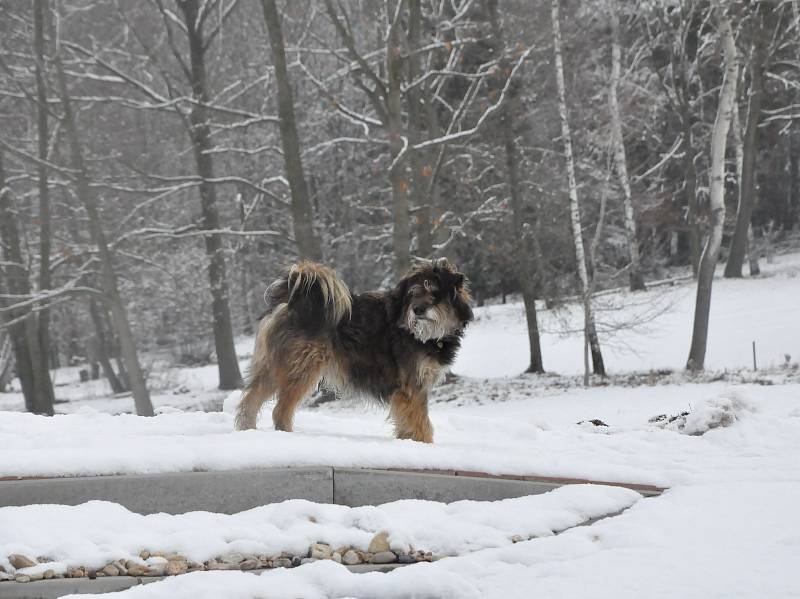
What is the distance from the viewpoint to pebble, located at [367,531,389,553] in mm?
4418

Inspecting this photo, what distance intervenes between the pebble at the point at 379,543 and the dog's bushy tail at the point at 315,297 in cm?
210

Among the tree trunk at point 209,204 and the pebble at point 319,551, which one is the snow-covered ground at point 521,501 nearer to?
the pebble at point 319,551

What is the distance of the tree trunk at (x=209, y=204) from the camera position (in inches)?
744

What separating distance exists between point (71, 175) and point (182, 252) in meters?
16.7

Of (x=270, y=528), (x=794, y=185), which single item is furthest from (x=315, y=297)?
(x=794, y=185)

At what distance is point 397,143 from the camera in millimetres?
15117

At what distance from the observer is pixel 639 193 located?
31625mm

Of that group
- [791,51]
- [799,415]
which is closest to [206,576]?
[799,415]

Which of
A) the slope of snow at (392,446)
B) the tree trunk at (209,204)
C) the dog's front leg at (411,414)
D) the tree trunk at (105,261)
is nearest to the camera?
the slope of snow at (392,446)

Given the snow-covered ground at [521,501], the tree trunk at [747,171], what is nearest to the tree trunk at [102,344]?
the snow-covered ground at [521,501]

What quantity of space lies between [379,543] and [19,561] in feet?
6.28

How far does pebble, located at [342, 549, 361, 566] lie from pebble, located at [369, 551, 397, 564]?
0.08 metres

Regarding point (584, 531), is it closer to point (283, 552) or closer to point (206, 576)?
point (283, 552)

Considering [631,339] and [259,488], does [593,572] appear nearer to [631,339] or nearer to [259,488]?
[259,488]
